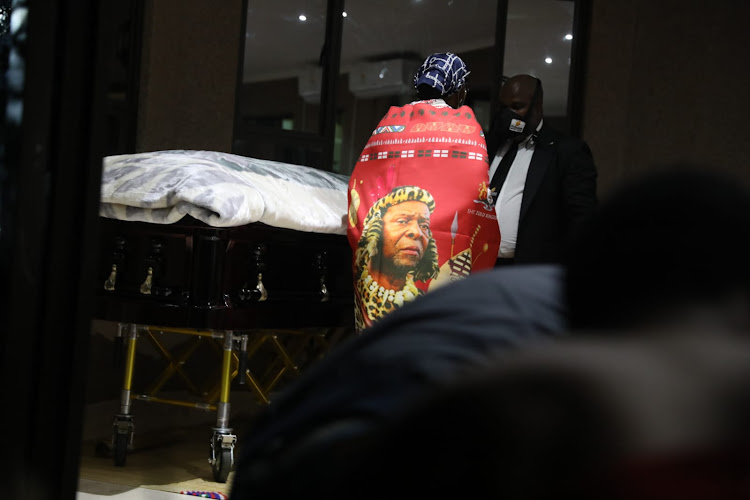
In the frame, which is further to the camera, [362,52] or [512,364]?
[362,52]

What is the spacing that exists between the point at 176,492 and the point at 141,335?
126cm

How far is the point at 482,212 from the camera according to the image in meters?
3.17

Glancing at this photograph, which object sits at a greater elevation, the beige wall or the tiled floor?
the beige wall

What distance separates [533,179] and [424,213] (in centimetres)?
55

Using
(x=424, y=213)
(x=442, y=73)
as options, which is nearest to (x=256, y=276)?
(x=424, y=213)

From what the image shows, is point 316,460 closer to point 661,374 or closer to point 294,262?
point 661,374

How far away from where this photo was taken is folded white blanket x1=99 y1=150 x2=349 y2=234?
302 centimetres

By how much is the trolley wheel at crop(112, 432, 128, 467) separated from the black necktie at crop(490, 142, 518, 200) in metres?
1.68

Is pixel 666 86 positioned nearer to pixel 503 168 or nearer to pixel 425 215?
pixel 503 168

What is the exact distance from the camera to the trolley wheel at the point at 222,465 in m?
3.23

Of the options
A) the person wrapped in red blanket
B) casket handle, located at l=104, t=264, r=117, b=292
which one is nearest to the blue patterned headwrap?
the person wrapped in red blanket

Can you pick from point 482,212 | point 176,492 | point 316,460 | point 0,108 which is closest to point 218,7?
point 482,212

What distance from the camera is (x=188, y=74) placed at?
4.46 meters

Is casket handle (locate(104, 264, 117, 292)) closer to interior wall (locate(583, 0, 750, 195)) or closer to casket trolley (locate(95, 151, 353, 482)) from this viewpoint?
casket trolley (locate(95, 151, 353, 482))
